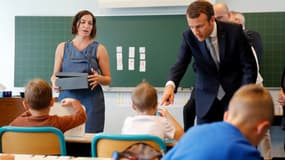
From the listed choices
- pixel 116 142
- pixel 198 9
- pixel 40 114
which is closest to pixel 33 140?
pixel 40 114

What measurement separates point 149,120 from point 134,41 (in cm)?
298

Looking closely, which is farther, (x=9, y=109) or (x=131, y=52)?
(x=131, y=52)

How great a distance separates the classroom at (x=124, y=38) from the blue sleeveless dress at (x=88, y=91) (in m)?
1.62

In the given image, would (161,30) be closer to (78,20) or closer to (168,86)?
(78,20)

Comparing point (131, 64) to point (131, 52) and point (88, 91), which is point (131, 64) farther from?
point (88, 91)

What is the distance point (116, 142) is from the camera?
2205 mm

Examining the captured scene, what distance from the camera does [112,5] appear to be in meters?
5.14

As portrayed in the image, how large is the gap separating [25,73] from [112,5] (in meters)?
1.50

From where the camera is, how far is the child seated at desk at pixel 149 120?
2.37 meters

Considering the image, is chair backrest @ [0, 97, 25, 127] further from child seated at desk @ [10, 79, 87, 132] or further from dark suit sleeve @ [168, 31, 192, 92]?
dark suit sleeve @ [168, 31, 192, 92]

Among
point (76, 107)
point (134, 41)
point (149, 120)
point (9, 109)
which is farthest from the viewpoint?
point (134, 41)

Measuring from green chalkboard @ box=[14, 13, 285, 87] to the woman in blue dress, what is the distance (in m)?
1.57

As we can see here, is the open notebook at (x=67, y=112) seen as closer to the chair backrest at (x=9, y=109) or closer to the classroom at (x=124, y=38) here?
the chair backrest at (x=9, y=109)

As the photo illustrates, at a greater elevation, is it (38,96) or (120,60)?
(120,60)
